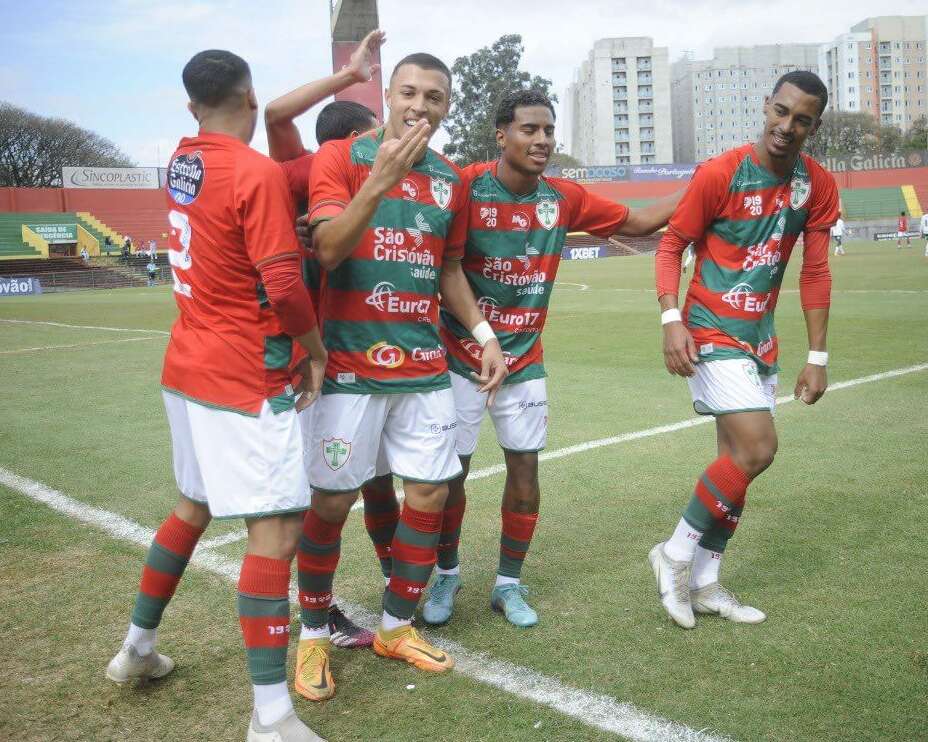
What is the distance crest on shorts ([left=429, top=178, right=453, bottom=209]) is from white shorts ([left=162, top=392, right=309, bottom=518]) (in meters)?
1.14

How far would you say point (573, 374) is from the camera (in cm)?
1052

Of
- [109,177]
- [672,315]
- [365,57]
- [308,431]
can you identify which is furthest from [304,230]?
[109,177]

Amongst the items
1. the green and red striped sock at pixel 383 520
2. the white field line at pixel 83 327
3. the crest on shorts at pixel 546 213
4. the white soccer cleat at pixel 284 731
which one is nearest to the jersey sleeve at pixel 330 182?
the crest on shorts at pixel 546 213

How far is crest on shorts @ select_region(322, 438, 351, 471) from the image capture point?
3535mm

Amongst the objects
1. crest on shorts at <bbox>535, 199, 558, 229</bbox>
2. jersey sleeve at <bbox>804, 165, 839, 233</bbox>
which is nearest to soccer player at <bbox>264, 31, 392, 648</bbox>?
crest on shorts at <bbox>535, 199, 558, 229</bbox>

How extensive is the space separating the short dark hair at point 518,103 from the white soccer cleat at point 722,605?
2259 mm

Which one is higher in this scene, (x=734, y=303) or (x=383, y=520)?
(x=734, y=303)

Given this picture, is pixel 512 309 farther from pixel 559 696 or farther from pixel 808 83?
pixel 559 696

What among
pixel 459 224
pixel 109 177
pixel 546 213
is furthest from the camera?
pixel 109 177

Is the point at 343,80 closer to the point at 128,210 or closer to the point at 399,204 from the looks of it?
the point at 399,204

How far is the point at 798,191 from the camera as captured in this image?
4113 millimetres

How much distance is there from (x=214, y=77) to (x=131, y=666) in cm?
215

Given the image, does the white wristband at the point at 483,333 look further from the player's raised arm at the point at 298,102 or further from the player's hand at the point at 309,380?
the player's raised arm at the point at 298,102

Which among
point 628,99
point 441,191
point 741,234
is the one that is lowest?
point 741,234
